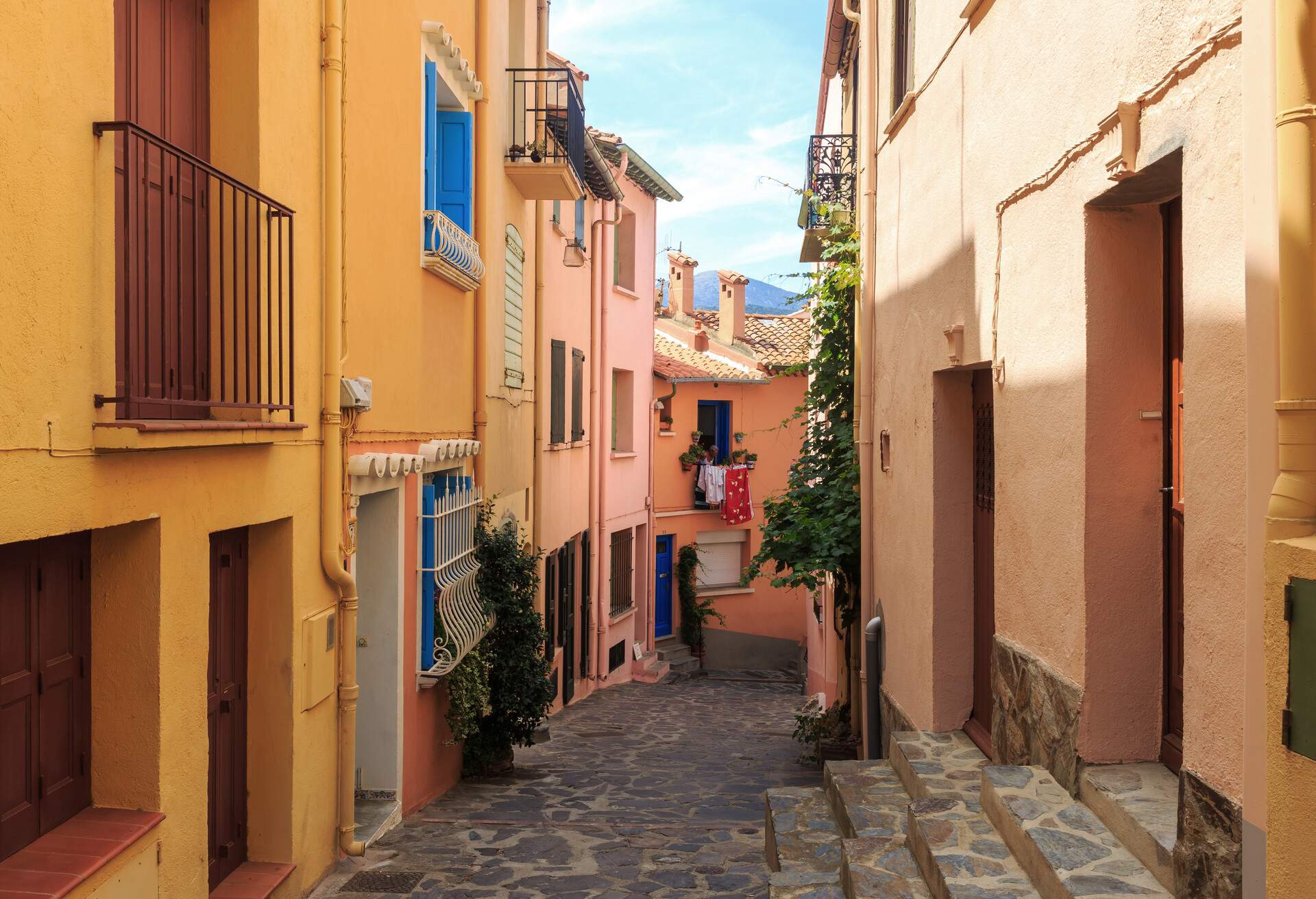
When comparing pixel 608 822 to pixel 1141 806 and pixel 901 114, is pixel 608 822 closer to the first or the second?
pixel 1141 806

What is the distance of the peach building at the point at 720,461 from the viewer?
2664cm

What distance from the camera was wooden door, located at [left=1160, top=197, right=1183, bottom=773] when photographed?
481 centimetres

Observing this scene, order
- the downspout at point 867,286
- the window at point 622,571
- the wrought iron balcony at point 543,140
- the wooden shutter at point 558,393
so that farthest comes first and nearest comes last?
the window at point 622,571, the wooden shutter at point 558,393, the wrought iron balcony at point 543,140, the downspout at point 867,286

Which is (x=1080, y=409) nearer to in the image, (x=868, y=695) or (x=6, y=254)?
(x=6, y=254)

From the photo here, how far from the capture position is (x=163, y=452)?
4414mm

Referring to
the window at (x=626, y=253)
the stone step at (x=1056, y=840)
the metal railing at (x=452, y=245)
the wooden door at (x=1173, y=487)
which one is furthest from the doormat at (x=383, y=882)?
the window at (x=626, y=253)

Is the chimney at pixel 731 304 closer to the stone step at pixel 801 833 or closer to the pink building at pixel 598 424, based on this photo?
the pink building at pixel 598 424

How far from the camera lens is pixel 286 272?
5770 mm

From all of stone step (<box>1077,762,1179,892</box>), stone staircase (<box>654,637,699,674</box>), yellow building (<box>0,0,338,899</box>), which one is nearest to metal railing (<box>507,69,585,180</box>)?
yellow building (<box>0,0,338,899</box>)

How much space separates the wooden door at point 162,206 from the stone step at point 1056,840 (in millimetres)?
3686

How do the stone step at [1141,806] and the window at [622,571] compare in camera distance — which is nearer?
the stone step at [1141,806]

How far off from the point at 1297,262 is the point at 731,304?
2704cm

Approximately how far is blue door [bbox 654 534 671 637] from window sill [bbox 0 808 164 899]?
21.4m

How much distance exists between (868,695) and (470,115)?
578 centimetres
